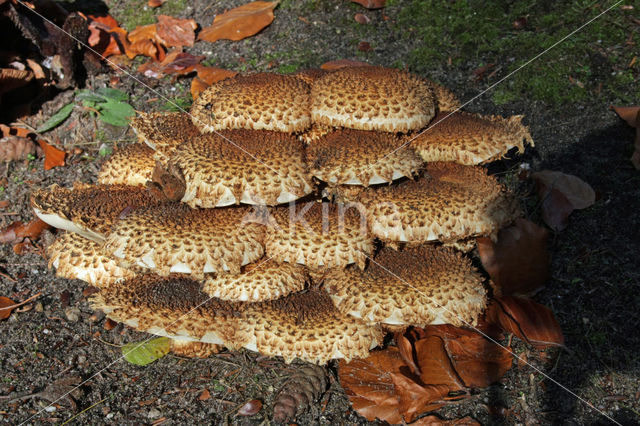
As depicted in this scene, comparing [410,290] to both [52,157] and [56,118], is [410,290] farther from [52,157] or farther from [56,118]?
[56,118]

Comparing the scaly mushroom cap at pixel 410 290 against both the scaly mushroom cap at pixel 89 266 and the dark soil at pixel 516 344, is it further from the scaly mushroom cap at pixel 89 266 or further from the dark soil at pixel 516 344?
the scaly mushroom cap at pixel 89 266

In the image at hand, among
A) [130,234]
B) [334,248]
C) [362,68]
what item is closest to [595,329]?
[334,248]

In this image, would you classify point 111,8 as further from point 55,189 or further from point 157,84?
point 55,189

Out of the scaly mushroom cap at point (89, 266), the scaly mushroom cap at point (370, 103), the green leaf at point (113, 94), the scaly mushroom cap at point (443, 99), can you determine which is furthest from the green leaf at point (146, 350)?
the green leaf at point (113, 94)

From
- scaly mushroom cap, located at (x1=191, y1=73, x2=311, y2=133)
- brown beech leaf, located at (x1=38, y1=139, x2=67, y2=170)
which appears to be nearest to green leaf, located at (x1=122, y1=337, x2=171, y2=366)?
scaly mushroom cap, located at (x1=191, y1=73, x2=311, y2=133)

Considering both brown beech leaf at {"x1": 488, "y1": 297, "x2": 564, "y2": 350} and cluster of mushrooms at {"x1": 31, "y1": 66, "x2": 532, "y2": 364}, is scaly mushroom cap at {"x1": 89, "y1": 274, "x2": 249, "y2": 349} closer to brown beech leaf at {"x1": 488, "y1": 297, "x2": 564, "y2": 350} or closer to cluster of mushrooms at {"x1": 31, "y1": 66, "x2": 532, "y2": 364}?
cluster of mushrooms at {"x1": 31, "y1": 66, "x2": 532, "y2": 364}

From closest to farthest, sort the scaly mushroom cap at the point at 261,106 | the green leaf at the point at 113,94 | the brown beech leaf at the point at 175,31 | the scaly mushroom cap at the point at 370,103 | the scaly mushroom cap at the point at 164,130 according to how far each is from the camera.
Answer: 1. the scaly mushroom cap at the point at 370,103
2. the scaly mushroom cap at the point at 261,106
3. the scaly mushroom cap at the point at 164,130
4. the green leaf at the point at 113,94
5. the brown beech leaf at the point at 175,31

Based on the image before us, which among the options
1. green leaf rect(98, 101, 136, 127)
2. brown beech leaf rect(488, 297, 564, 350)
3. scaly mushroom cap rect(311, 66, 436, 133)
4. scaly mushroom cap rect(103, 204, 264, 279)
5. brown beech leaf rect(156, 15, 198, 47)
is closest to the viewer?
scaly mushroom cap rect(103, 204, 264, 279)
